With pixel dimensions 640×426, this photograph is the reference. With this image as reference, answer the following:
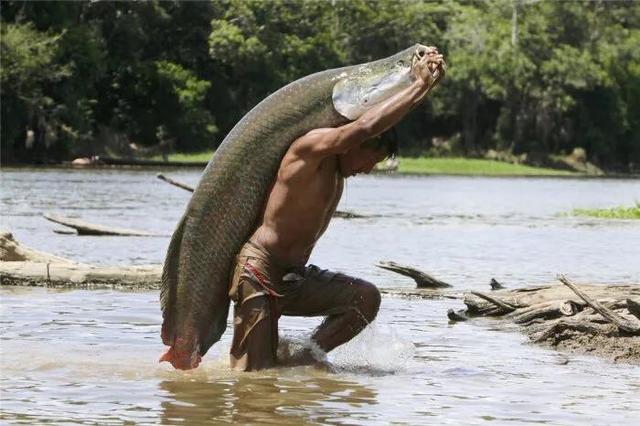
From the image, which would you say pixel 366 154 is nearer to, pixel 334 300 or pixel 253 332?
pixel 334 300

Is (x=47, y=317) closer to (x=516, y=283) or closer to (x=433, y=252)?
(x=516, y=283)

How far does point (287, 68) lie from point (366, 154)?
68575 mm

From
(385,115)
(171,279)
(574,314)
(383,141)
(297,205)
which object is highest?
(385,115)

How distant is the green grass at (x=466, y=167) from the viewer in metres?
78.6

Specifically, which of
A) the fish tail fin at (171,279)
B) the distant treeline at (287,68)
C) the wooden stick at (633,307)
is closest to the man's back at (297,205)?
the fish tail fin at (171,279)

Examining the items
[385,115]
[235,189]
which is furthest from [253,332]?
[385,115]

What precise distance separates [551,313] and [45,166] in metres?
50.6

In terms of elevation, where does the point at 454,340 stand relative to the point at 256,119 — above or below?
below

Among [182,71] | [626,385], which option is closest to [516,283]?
[626,385]

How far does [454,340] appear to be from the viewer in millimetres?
12328

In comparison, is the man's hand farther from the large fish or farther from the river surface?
the river surface

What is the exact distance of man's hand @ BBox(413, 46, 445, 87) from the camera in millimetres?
9078

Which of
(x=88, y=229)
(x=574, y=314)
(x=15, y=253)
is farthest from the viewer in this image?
(x=88, y=229)

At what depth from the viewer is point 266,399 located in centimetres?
910
